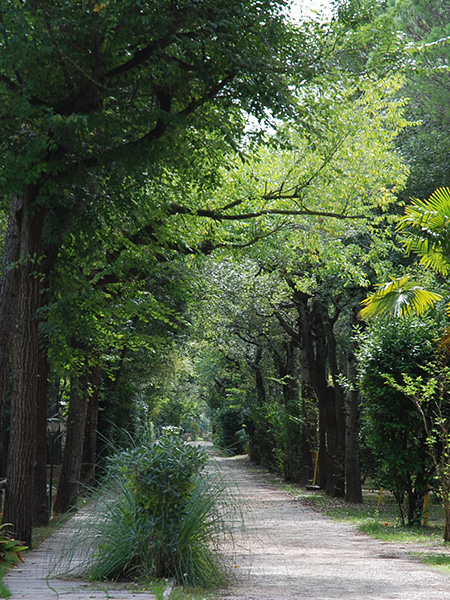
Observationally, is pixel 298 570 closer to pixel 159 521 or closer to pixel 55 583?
pixel 159 521

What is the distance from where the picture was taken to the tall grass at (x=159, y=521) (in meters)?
7.22

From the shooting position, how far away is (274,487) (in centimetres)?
2645

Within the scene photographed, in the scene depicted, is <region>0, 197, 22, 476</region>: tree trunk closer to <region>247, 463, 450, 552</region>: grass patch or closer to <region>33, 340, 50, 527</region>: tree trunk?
<region>33, 340, 50, 527</region>: tree trunk

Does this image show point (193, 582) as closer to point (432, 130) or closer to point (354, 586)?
point (354, 586)

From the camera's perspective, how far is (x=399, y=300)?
1214 cm

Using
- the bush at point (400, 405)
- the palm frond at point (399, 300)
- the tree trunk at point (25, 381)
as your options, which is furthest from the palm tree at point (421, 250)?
the tree trunk at point (25, 381)

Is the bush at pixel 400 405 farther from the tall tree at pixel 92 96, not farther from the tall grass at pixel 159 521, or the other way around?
the tall grass at pixel 159 521

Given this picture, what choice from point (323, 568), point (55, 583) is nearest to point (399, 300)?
point (323, 568)

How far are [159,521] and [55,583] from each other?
1.15 m

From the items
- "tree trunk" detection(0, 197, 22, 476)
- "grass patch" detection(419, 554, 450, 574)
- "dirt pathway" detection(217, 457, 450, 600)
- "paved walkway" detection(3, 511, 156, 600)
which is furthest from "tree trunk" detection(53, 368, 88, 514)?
"grass patch" detection(419, 554, 450, 574)

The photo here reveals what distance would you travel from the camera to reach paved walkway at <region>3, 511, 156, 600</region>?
5.94 meters

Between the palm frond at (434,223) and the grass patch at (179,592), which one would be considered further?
the palm frond at (434,223)

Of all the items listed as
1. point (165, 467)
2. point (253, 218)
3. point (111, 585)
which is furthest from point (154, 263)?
point (111, 585)

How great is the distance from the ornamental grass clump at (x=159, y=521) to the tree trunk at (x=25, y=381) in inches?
90.8
